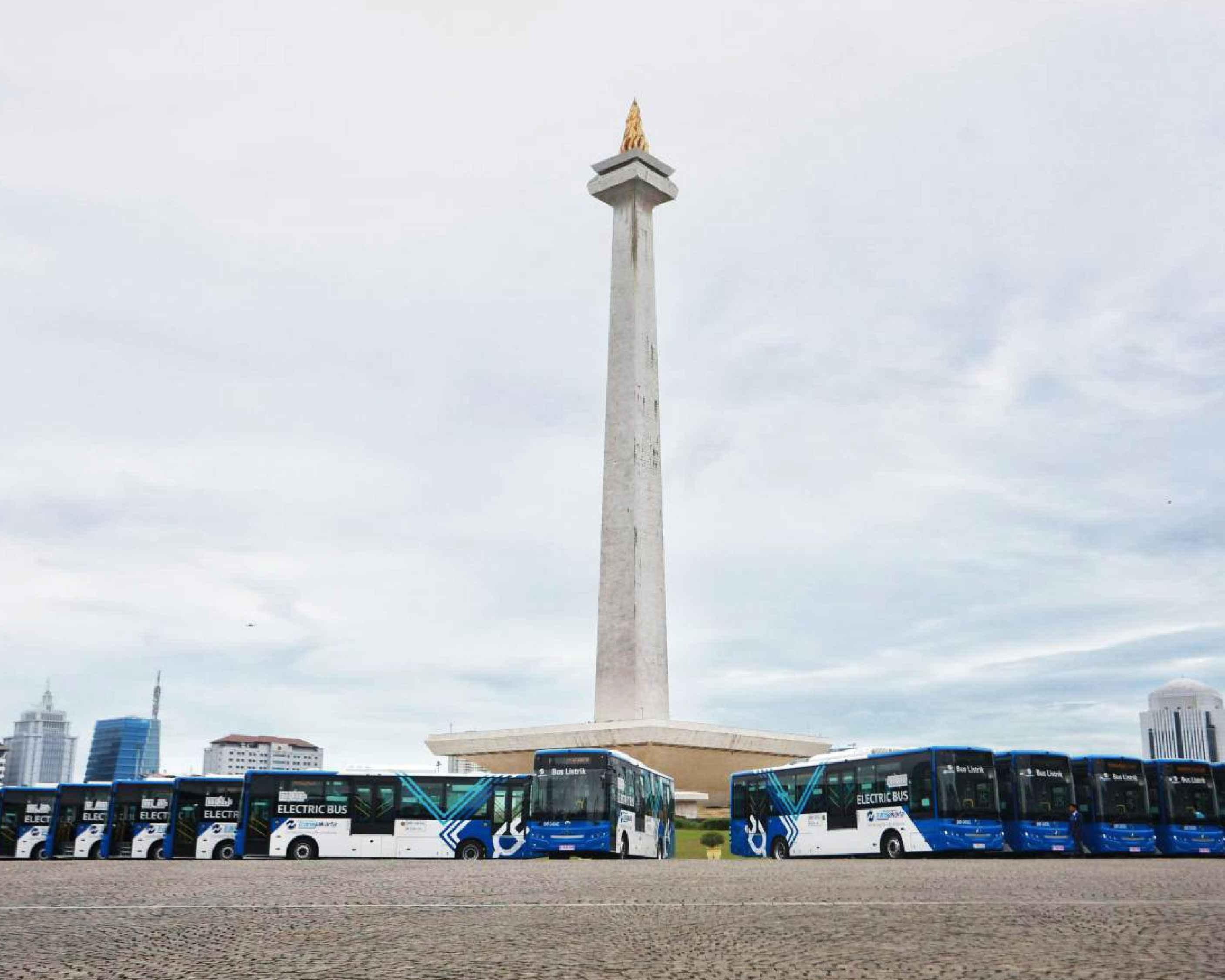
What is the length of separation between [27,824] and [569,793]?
19401 mm

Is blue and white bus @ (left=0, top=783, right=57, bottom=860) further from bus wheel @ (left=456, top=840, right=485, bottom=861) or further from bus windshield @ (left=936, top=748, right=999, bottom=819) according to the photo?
bus windshield @ (left=936, top=748, right=999, bottom=819)

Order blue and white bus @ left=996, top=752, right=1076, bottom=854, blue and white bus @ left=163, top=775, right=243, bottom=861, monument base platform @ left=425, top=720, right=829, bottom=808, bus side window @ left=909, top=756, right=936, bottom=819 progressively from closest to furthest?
bus side window @ left=909, top=756, right=936, bottom=819 < blue and white bus @ left=996, top=752, right=1076, bottom=854 < blue and white bus @ left=163, top=775, right=243, bottom=861 < monument base platform @ left=425, top=720, right=829, bottom=808

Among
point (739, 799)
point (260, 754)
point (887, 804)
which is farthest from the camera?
point (260, 754)

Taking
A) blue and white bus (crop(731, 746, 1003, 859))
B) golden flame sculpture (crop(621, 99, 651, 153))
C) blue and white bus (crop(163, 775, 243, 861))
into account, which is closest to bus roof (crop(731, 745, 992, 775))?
blue and white bus (crop(731, 746, 1003, 859))

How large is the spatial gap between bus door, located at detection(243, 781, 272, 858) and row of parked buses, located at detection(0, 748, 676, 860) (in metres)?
0.02

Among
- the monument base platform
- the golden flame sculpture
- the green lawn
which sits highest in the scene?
the golden flame sculpture

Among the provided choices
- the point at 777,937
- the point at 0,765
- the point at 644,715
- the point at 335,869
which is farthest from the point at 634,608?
the point at 0,765

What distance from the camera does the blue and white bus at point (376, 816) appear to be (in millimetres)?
31609

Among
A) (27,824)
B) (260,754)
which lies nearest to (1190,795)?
(27,824)

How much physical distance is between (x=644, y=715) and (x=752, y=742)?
6.69 meters

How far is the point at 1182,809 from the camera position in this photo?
3319cm

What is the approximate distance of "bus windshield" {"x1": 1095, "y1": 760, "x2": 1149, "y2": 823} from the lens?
32.2 metres

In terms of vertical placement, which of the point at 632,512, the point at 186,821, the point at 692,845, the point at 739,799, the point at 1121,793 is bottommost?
the point at 692,845

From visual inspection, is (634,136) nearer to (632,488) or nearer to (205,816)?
(632,488)
